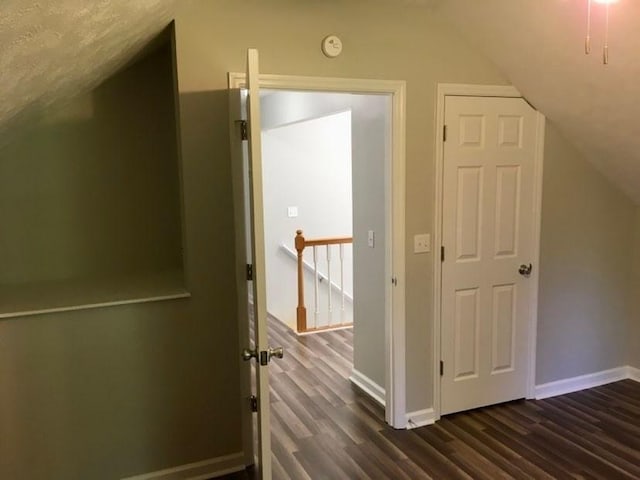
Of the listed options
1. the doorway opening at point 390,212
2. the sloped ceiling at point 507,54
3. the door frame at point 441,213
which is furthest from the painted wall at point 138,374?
the door frame at point 441,213

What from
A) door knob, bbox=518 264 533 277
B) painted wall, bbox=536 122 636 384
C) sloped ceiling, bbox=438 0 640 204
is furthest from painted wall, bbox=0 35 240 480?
painted wall, bbox=536 122 636 384

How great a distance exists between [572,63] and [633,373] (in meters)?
2.47

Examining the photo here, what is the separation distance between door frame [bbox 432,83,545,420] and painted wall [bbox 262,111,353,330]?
2843 millimetres

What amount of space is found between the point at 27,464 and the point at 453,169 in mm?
2701

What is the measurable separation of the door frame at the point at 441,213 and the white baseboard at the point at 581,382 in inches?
4.2

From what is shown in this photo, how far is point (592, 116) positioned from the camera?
3006 mm

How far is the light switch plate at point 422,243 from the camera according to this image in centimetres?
308

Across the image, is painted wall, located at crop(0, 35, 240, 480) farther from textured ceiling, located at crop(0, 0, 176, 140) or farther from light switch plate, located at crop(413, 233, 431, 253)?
light switch plate, located at crop(413, 233, 431, 253)

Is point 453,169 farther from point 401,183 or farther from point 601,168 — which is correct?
point 601,168

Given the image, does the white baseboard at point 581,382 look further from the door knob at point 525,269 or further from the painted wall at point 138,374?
the painted wall at point 138,374

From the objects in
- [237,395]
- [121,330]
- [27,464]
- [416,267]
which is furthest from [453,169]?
[27,464]

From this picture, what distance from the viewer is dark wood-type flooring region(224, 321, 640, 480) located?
8.99 feet

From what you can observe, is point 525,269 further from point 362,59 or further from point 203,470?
point 203,470

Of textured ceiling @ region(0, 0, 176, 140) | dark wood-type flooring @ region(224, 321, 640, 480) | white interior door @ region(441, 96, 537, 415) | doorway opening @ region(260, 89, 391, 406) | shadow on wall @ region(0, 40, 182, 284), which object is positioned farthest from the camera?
doorway opening @ region(260, 89, 391, 406)
